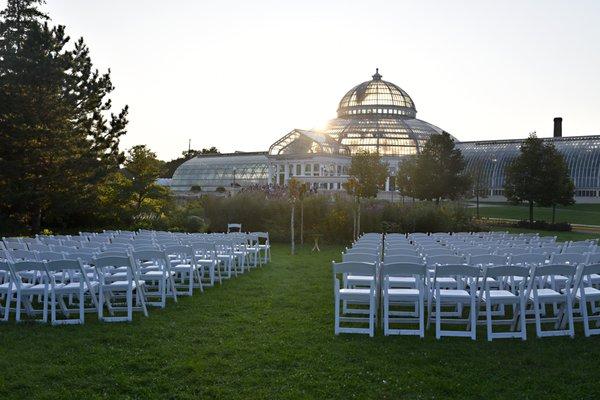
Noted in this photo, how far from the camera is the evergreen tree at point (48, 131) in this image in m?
21.2

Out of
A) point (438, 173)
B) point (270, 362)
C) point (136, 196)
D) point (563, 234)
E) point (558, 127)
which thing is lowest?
point (270, 362)

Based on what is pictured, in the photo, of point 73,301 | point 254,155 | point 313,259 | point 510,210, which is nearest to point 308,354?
point 73,301

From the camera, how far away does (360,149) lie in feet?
227

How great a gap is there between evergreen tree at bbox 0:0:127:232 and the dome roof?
5860 centimetres

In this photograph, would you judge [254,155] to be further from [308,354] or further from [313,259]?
[308,354]

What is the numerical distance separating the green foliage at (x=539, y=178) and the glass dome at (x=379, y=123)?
29721 mm

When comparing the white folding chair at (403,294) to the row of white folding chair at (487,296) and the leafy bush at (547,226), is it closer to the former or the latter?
the row of white folding chair at (487,296)

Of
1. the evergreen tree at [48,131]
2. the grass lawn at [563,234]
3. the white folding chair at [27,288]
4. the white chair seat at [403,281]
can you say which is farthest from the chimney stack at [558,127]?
the white folding chair at [27,288]

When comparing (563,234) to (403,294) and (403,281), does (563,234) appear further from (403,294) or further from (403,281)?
(403,294)

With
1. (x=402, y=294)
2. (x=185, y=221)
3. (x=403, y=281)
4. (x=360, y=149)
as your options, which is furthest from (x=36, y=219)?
(x=360, y=149)

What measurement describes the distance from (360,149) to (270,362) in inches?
2477

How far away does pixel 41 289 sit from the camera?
9.26 metres

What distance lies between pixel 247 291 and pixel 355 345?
484cm

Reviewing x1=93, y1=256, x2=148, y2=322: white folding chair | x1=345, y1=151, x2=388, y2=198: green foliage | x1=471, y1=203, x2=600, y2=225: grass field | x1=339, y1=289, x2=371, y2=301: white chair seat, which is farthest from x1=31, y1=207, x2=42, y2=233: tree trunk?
x1=471, y1=203, x2=600, y2=225: grass field
